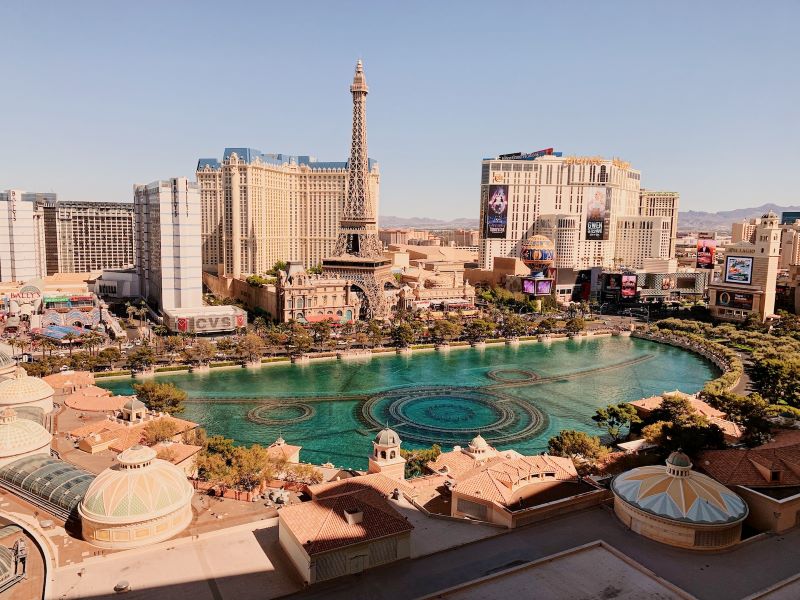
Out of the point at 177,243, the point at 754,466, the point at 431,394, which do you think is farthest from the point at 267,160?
the point at 754,466

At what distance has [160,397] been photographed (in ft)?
138

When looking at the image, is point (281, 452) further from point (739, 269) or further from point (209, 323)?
point (739, 269)

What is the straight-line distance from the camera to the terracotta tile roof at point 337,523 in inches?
752

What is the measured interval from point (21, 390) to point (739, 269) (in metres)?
80.6

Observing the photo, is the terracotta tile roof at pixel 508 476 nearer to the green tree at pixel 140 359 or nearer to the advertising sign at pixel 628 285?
the green tree at pixel 140 359

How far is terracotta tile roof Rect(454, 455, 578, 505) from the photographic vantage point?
79.6 ft

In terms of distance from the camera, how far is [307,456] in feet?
127

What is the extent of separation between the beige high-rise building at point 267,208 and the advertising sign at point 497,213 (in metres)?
21.6

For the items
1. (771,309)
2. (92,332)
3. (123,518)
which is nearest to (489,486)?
(123,518)

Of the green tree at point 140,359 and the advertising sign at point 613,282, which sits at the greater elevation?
the advertising sign at point 613,282

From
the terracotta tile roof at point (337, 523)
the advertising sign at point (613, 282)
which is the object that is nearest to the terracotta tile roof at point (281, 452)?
the terracotta tile roof at point (337, 523)

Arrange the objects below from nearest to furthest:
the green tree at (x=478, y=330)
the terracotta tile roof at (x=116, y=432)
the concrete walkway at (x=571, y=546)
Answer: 1. the concrete walkway at (x=571, y=546)
2. the terracotta tile roof at (x=116, y=432)
3. the green tree at (x=478, y=330)

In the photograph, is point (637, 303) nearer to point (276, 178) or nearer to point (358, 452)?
point (276, 178)

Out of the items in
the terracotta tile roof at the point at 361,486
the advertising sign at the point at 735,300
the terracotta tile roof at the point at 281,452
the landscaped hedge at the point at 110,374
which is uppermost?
the advertising sign at the point at 735,300
